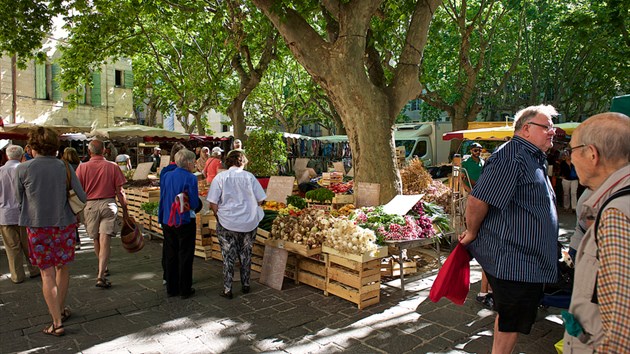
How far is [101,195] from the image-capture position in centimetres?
575

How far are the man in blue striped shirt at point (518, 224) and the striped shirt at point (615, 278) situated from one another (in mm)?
1373

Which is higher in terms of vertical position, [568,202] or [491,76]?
[491,76]

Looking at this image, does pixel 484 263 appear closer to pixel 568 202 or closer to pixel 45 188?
pixel 45 188

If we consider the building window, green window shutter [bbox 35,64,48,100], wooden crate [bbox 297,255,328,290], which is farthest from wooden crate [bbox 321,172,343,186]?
the building window

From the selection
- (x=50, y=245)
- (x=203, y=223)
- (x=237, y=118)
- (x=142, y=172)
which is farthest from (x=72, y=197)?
(x=237, y=118)

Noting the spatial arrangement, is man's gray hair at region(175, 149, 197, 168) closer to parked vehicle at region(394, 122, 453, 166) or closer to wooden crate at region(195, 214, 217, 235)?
wooden crate at region(195, 214, 217, 235)

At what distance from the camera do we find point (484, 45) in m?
16.7

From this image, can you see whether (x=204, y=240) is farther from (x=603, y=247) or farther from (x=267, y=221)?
(x=603, y=247)

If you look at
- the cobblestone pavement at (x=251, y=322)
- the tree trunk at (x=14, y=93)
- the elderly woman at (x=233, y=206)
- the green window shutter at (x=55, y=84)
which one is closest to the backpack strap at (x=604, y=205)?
the cobblestone pavement at (x=251, y=322)

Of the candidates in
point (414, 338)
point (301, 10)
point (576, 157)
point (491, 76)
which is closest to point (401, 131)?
point (491, 76)

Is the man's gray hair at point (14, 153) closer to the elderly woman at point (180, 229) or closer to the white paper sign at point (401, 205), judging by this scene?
the elderly woman at point (180, 229)

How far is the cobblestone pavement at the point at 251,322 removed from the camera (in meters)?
4.09

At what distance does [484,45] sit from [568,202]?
262 inches

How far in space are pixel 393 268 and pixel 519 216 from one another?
3.29 metres
